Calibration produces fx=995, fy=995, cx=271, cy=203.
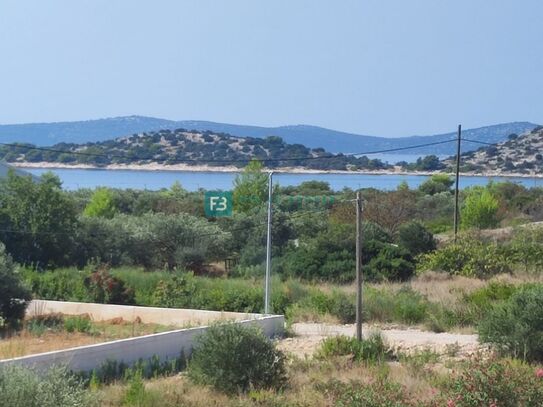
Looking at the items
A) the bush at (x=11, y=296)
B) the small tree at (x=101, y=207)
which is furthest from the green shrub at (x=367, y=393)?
the small tree at (x=101, y=207)

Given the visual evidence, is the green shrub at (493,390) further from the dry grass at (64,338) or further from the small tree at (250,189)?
the small tree at (250,189)

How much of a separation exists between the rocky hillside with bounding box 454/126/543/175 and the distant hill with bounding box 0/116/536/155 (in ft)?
28.7

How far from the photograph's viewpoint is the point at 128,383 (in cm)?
1530

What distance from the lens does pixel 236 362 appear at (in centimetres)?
1581

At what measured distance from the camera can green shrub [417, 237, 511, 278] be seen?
38.7 meters

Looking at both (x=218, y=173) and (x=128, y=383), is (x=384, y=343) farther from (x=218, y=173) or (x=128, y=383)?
(x=218, y=173)

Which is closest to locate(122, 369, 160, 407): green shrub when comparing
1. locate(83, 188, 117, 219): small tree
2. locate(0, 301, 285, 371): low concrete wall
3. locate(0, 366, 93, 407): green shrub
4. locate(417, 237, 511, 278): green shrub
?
locate(0, 301, 285, 371): low concrete wall

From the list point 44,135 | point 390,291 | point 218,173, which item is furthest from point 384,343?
point 44,135

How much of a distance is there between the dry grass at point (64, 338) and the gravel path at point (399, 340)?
9.89 ft

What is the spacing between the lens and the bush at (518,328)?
60.2 ft

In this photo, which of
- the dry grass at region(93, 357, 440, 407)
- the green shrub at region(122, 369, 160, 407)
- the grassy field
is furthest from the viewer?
→ the grassy field

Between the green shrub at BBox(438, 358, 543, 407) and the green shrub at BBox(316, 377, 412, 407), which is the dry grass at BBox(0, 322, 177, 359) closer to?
the green shrub at BBox(316, 377, 412, 407)

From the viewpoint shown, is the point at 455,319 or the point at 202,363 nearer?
the point at 202,363

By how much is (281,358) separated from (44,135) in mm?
153727
